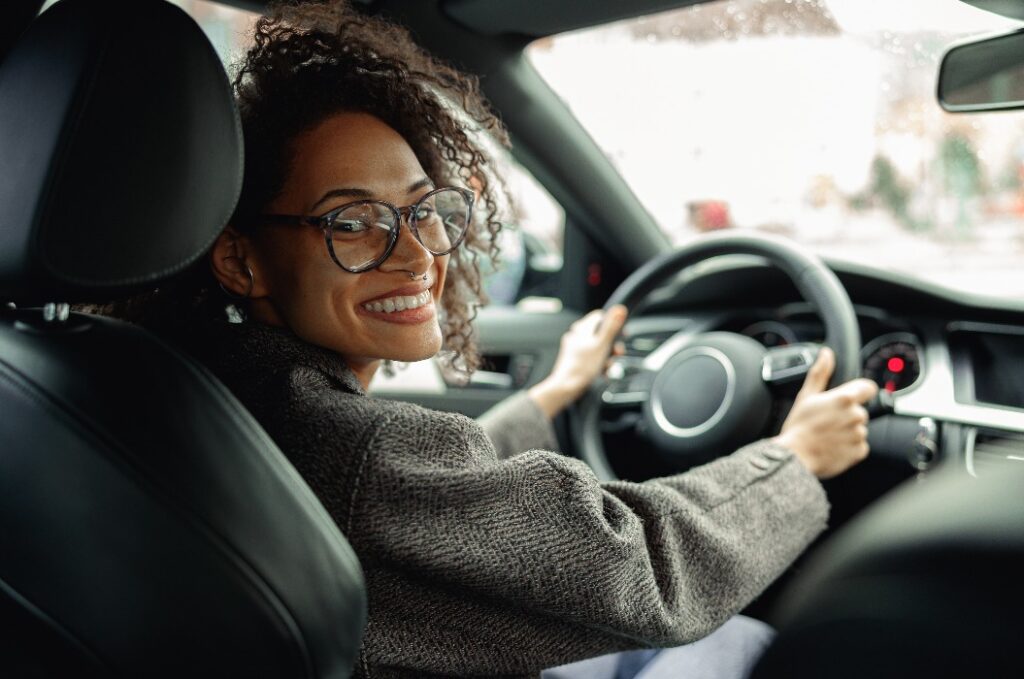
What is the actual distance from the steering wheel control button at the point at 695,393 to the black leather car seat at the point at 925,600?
1.56m

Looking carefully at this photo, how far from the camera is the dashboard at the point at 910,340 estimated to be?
2.27m

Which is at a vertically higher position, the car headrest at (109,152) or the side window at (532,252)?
the car headrest at (109,152)

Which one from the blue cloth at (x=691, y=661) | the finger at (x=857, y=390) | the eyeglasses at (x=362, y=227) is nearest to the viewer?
the eyeglasses at (x=362, y=227)

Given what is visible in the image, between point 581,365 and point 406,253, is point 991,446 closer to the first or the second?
point 581,365

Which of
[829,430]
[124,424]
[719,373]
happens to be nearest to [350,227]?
[124,424]

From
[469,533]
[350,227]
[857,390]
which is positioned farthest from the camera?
[857,390]

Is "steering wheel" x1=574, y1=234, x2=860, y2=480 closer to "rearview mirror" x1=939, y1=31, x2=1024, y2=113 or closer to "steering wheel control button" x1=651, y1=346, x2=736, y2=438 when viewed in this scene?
"steering wheel control button" x1=651, y1=346, x2=736, y2=438

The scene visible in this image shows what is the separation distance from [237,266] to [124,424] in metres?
0.64

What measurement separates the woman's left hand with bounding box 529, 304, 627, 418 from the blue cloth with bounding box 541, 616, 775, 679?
2.18 feet

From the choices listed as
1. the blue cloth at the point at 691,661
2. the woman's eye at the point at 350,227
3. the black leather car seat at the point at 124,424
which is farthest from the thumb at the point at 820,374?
the black leather car seat at the point at 124,424

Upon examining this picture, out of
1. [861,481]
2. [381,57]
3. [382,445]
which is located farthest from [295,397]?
[861,481]

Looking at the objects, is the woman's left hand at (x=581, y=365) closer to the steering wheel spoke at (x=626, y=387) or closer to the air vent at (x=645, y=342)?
the steering wheel spoke at (x=626, y=387)

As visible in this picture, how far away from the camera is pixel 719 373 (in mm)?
2266

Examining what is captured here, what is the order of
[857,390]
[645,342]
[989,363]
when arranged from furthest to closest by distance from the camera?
[645,342] < [989,363] < [857,390]
